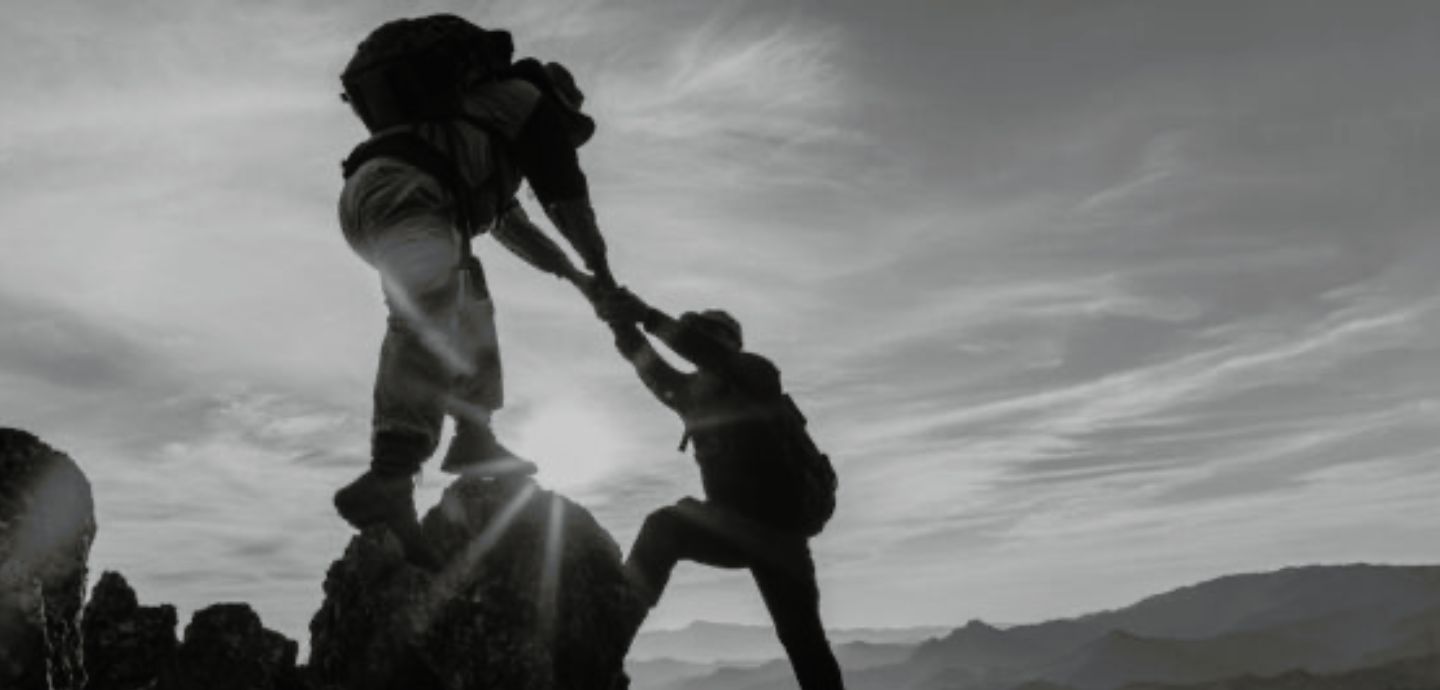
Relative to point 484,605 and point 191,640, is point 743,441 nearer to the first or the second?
point 484,605

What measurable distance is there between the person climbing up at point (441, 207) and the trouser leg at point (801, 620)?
1.57 metres

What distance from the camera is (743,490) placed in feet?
17.8

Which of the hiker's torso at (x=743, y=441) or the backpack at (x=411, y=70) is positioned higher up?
the backpack at (x=411, y=70)

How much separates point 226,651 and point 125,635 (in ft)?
29.4

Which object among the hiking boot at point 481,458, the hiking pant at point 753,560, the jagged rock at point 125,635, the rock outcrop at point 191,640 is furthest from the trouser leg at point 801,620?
the rock outcrop at point 191,640

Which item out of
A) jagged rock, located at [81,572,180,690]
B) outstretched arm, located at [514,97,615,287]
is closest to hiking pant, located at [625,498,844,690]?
outstretched arm, located at [514,97,615,287]

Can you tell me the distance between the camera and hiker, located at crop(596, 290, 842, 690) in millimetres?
5258

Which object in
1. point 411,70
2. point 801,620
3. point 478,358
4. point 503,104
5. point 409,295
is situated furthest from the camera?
point 801,620

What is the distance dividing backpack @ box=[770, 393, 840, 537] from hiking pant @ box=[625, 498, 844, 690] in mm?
155

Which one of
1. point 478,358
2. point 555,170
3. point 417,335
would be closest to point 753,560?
point 478,358

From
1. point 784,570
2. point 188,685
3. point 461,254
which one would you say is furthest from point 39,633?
point 188,685

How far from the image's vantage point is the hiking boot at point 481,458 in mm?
4836

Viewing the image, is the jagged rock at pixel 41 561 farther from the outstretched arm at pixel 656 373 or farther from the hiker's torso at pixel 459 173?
the outstretched arm at pixel 656 373

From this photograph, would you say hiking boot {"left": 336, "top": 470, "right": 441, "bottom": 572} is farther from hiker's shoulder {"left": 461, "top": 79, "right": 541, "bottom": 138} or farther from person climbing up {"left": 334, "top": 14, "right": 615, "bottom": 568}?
hiker's shoulder {"left": 461, "top": 79, "right": 541, "bottom": 138}
